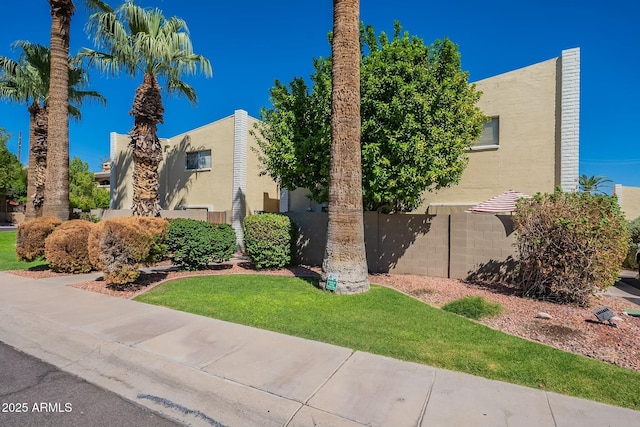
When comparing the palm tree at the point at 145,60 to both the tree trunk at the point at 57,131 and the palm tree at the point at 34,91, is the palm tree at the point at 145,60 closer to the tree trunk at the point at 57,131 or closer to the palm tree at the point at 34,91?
the tree trunk at the point at 57,131

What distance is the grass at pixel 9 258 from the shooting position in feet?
38.6

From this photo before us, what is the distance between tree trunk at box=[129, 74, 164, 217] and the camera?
45.3 ft

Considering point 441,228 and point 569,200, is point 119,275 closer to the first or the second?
point 441,228

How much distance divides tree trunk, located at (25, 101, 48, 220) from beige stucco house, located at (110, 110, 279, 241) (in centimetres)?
387

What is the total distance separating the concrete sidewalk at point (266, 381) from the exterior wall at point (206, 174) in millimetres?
11773

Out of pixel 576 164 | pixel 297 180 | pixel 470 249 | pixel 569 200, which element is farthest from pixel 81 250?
pixel 576 164

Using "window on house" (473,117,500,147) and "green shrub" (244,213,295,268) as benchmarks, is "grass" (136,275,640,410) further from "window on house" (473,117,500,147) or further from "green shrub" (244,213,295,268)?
"window on house" (473,117,500,147)

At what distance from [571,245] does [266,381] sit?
6560mm

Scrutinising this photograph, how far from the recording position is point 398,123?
8727 millimetres

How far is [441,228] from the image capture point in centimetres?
1016

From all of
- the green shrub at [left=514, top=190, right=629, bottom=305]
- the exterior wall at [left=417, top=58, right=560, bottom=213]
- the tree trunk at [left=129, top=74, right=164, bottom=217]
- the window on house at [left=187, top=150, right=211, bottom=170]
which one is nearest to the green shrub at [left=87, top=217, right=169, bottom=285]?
the tree trunk at [left=129, top=74, right=164, bottom=217]

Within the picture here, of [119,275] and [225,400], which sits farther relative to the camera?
[119,275]

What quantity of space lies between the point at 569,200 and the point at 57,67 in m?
15.9

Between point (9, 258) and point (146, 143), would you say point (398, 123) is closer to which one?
point (146, 143)
